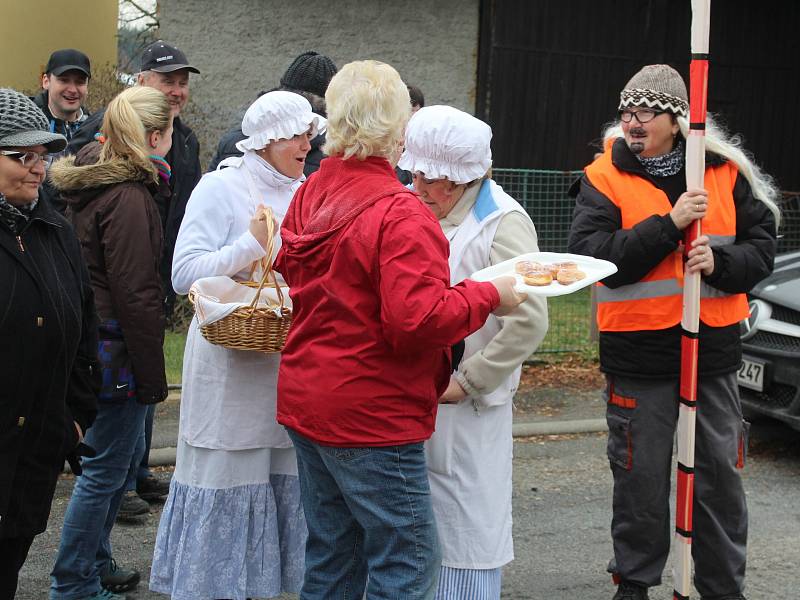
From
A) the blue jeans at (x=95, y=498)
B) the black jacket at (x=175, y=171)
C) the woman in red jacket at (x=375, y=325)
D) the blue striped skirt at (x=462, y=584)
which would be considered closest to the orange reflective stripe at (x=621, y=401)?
the blue striped skirt at (x=462, y=584)

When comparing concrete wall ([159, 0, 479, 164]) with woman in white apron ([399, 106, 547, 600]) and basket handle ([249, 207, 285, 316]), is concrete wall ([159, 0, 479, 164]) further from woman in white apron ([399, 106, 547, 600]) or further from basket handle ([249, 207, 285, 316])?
woman in white apron ([399, 106, 547, 600])

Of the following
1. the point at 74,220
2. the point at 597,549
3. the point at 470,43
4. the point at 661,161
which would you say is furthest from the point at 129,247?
the point at 470,43

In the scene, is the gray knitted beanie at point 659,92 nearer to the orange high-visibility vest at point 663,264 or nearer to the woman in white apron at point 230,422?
the orange high-visibility vest at point 663,264

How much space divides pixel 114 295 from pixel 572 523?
2.76 metres

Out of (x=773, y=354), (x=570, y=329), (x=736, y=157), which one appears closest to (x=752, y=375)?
(x=773, y=354)

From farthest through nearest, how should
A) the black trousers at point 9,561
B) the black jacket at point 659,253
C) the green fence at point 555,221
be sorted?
the green fence at point 555,221 → the black jacket at point 659,253 → the black trousers at point 9,561

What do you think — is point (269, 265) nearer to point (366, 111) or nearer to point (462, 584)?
point (366, 111)

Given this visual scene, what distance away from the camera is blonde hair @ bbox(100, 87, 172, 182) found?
14.1 ft

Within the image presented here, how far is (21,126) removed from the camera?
330 cm

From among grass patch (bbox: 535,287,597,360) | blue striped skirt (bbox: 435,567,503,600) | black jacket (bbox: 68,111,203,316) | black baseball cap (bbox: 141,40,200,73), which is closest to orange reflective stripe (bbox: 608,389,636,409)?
blue striped skirt (bbox: 435,567,503,600)

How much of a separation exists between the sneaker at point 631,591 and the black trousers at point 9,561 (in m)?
2.35

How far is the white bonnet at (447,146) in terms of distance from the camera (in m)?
3.51

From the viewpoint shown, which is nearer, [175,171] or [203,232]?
[203,232]

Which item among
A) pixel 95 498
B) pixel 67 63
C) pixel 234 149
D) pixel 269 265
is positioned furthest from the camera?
pixel 67 63
